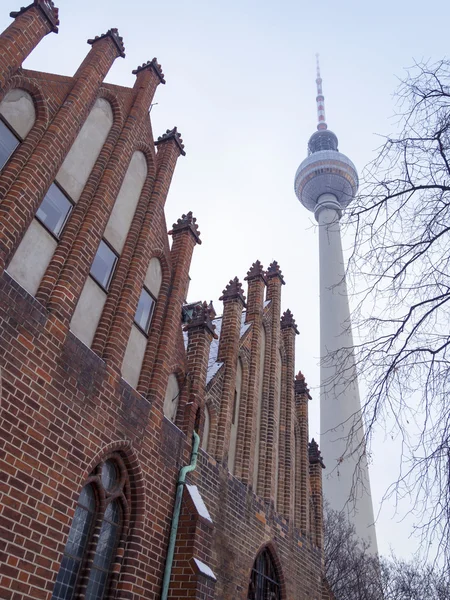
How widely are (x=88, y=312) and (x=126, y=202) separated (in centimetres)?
248

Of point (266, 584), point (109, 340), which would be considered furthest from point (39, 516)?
point (266, 584)

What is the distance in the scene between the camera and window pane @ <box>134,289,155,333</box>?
353 inches

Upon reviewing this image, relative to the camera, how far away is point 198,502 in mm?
8648

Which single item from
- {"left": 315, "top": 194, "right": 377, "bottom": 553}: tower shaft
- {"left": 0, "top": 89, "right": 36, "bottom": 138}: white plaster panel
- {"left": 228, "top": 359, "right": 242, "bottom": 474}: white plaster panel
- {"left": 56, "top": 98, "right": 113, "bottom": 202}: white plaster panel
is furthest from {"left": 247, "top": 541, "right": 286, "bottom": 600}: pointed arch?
{"left": 315, "top": 194, "right": 377, "bottom": 553}: tower shaft

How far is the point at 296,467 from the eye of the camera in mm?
14234

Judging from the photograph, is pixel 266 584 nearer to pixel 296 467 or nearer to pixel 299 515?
pixel 299 515

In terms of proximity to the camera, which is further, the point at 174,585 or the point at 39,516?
the point at 174,585

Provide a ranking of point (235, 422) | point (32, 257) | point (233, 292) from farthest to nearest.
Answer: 1. point (233, 292)
2. point (235, 422)
3. point (32, 257)

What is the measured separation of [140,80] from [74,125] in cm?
320

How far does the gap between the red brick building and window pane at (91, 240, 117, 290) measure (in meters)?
0.03

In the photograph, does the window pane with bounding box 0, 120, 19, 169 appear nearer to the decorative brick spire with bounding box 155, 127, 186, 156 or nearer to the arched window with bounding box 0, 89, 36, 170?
the arched window with bounding box 0, 89, 36, 170

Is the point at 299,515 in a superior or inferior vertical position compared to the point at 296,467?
inferior

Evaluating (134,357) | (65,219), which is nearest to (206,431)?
(134,357)

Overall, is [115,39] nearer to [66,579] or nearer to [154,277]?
[154,277]
